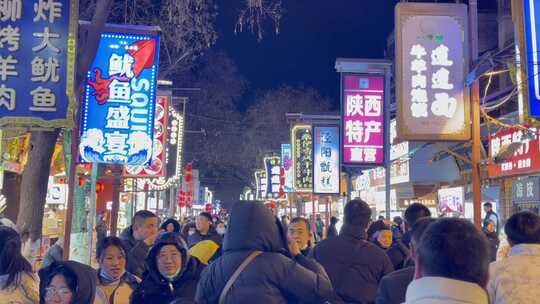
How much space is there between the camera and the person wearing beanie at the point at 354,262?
18.5 feet

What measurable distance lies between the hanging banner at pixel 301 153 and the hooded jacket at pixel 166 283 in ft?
73.6

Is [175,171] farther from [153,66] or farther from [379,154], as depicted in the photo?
[153,66]

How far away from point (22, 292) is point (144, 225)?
2.88m

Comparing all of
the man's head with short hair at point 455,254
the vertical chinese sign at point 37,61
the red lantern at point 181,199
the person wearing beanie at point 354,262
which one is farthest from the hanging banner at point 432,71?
the red lantern at point 181,199

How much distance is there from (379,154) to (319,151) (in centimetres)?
600

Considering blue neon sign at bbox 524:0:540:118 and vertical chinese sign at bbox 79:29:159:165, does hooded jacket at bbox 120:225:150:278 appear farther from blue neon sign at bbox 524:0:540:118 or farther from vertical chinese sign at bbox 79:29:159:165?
blue neon sign at bbox 524:0:540:118

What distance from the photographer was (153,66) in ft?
31.5

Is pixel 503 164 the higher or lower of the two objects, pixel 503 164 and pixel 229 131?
the lower

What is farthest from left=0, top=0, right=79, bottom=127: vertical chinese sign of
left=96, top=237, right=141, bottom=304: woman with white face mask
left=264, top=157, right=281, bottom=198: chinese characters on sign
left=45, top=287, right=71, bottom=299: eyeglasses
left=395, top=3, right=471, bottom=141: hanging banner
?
left=264, top=157, right=281, bottom=198: chinese characters on sign

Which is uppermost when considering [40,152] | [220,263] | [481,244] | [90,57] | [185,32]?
Answer: [185,32]

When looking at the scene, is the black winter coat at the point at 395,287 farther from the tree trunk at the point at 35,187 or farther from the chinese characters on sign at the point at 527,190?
the chinese characters on sign at the point at 527,190

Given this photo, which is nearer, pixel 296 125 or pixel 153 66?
pixel 153 66

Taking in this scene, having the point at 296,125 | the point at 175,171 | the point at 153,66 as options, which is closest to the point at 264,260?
the point at 153,66

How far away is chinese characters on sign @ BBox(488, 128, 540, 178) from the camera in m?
12.1
